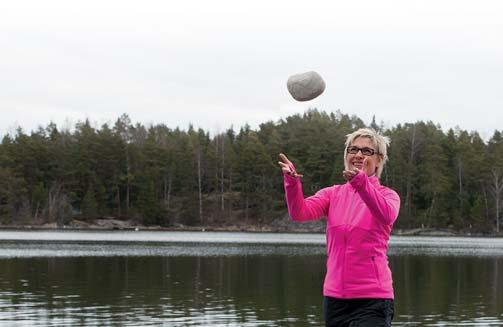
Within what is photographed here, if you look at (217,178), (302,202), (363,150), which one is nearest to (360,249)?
(302,202)

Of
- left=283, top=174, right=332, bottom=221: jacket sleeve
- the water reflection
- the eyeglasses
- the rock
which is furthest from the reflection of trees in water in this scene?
the eyeglasses

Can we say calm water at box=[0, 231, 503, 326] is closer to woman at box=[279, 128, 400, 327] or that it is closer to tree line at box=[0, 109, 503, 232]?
woman at box=[279, 128, 400, 327]

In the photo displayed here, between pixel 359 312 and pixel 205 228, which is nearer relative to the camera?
pixel 359 312

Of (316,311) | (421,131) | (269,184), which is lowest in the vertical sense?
(316,311)

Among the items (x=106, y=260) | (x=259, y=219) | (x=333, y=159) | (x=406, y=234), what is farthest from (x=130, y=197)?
(x=106, y=260)

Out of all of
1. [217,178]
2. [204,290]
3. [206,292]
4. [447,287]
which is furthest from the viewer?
[217,178]

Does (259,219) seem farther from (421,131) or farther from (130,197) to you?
(421,131)

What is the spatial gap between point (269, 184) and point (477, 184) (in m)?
32.2

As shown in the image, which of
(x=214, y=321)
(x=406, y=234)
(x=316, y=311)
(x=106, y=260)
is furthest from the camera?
(x=406, y=234)

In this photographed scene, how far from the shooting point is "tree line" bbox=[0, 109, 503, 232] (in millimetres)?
112375

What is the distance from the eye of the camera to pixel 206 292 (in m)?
29.6

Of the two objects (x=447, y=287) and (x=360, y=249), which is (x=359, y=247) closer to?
(x=360, y=249)

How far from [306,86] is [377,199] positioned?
1480 mm

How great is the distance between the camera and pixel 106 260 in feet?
149
